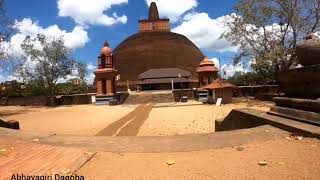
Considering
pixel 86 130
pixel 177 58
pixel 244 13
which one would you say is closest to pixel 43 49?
pixel 244 13

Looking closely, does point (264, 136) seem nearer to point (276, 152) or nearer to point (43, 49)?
point (276, 152)

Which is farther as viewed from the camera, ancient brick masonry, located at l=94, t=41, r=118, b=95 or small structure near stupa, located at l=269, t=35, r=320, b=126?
ancient brick masonry, located at l=94, t=41, r=118, b=95

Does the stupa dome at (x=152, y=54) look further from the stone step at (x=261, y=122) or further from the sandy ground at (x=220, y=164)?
the sandy ground at (x=220, y=164)

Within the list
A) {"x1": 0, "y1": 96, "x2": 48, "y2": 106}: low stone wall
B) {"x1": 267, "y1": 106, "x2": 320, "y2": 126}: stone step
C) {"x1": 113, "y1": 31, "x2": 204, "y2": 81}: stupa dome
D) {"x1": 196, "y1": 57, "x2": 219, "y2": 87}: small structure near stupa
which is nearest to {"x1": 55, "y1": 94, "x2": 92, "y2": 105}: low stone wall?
{"x1": 0, "y1": 96, "x2": 48, "y2": 106}: low stone wall

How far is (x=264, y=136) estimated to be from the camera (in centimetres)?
548

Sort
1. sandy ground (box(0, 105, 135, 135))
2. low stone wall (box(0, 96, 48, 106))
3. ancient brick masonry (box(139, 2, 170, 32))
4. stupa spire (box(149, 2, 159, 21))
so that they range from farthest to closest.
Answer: stupa spire (box(149, 2, 159, 21))
ancient brick masonry (box(139, 2, 170, 32))
low stone wall (box(0, 96, 48, 106))
sandy ground (box(0, 105, 135, 135))

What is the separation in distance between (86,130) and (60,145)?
755cm

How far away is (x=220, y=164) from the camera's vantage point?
415 centimetres

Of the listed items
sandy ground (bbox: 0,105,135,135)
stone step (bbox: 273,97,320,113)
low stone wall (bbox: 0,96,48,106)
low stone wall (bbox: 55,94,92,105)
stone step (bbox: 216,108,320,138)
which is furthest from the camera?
low stone wall (bbox: 0,96,48,106)

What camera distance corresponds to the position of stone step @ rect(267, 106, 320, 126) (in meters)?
5.72

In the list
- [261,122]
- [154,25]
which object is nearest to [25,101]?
[154,25]

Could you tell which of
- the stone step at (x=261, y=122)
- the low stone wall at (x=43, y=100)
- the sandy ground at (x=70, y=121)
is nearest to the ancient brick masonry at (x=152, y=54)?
the low stone wall at (x=43, y=100)

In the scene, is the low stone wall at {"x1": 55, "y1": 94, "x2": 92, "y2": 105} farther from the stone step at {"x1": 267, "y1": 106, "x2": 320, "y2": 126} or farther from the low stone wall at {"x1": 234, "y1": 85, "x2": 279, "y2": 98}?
the stone step at {"x1": 267, "y1": 106, "x2": 320, "y2": 126}

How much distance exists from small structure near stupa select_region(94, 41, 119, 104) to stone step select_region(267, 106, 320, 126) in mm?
24299
